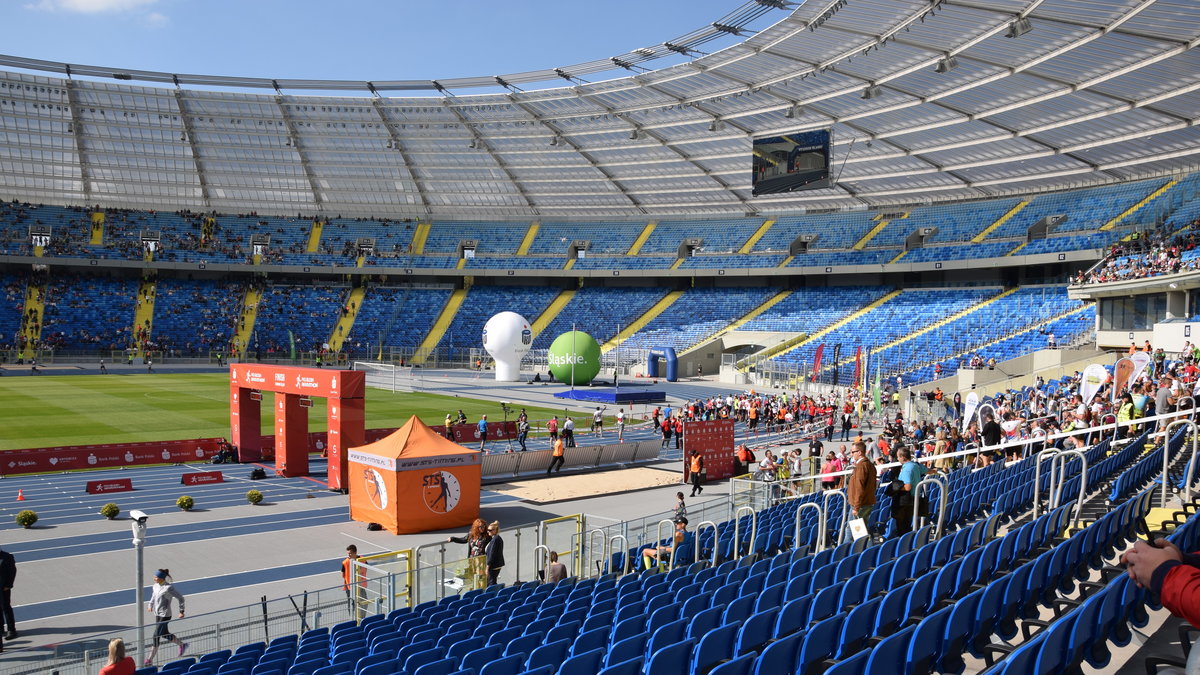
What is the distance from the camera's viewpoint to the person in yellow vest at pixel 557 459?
1014 inches

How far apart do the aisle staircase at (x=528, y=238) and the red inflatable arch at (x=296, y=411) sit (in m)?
48.4

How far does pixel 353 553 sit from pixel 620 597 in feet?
19.3

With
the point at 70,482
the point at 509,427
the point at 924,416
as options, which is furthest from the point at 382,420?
the point at 924,416

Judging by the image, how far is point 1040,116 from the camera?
42.3 meters

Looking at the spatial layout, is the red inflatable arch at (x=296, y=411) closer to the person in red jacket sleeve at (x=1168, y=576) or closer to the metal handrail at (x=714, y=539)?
the metal handrail at (x=714, y=539)

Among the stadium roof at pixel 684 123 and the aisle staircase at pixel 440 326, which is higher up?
the stadium roof at pixel 684 123

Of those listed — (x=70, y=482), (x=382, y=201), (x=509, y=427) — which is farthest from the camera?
(x=382, y=201)

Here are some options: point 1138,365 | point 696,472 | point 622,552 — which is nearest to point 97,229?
point 696,472

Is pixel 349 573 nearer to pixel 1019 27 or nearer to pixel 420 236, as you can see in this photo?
pixel 1019 27

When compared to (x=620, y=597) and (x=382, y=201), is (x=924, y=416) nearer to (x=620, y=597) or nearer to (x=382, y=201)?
(x=620, y=597)

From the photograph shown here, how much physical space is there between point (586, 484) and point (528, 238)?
53052 mm

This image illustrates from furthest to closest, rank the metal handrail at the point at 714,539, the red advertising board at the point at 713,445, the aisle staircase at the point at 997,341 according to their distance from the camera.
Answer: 1. the aisle staircase at the point at 997,341
2. the red advertising board at the point at 713,445
3. the metal handrail at the point at 714,539

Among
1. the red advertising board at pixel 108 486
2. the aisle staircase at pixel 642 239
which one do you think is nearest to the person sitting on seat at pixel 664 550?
the red advertising board at pixel 108 486

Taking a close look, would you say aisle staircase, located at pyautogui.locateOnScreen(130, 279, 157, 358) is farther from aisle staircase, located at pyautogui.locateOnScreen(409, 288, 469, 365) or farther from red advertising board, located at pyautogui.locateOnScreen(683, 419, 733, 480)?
red advertising board, located at pyautogui.locateOnScreen(683, 419, 733, 480)
